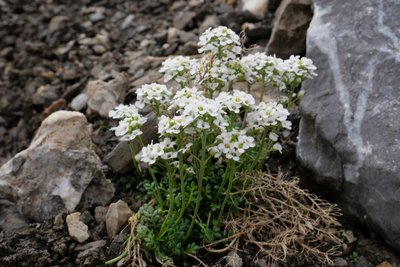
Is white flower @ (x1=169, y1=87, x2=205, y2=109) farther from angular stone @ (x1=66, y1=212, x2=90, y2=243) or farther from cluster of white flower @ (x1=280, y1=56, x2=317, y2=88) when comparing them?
angular stone @ (x1=66, y1=212, x2=90, y2=243)

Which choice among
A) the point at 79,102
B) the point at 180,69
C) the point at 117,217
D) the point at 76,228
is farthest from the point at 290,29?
the point at 76,228

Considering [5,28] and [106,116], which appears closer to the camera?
[106,116]

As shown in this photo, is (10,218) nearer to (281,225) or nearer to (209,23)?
(281,225)

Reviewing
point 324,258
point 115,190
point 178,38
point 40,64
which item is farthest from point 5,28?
point 324,258

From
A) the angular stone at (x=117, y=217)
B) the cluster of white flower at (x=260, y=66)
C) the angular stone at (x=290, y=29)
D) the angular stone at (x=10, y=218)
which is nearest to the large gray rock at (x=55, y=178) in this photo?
the angular stone at (x=10, y=218)

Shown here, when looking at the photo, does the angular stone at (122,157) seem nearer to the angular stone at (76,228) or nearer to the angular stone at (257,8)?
the angular stone at (76,228)

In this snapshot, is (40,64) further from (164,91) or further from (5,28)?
(164,91)
